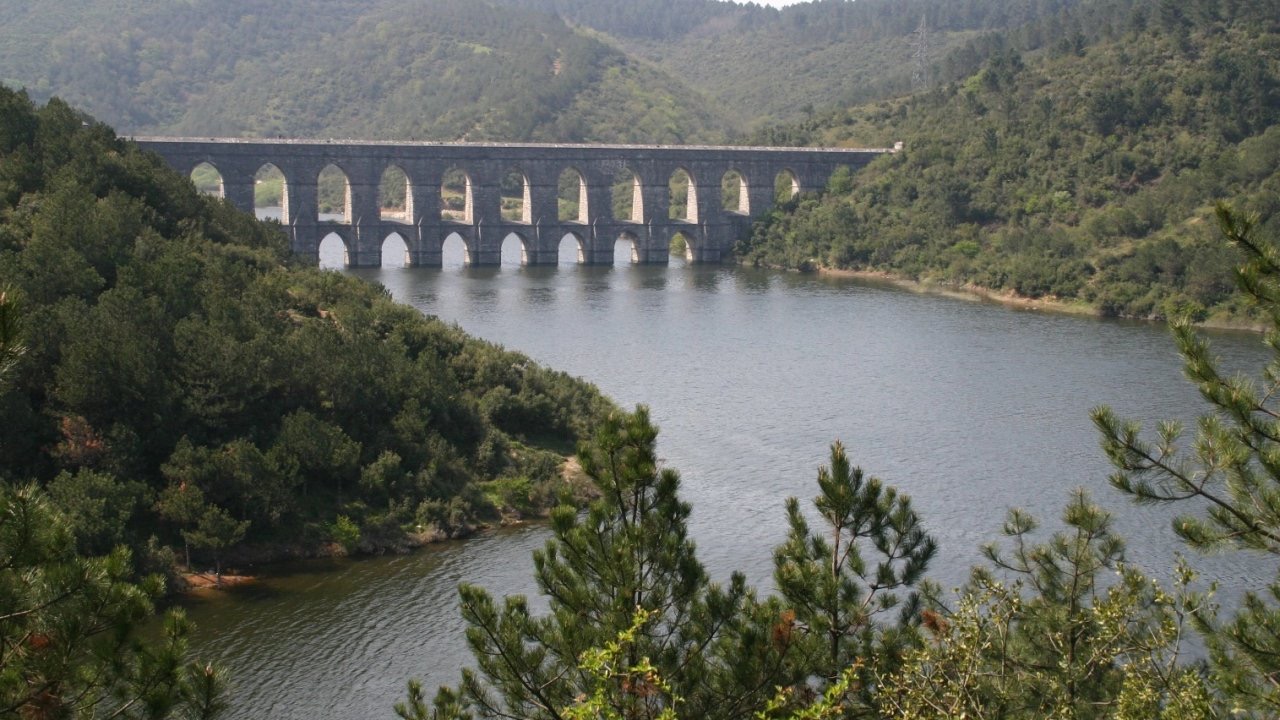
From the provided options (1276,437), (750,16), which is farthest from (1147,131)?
(750,16)

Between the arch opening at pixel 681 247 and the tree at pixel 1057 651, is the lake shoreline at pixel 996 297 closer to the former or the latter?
the arch opening at pixel 681 247

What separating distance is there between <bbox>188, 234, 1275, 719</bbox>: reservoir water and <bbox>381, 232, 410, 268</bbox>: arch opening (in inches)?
227

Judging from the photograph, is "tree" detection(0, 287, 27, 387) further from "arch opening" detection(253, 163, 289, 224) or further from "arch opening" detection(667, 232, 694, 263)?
"arch opening" detection(253, 163, 289, 224)

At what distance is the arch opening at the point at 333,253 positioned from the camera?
232 ft

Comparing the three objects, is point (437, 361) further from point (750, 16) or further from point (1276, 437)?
point (750, 16)

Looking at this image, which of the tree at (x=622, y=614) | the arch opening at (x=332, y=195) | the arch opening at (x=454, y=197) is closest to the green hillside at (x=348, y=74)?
the arch opening at (x=332, y=195)

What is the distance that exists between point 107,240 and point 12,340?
2564 cm

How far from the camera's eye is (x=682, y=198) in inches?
3492

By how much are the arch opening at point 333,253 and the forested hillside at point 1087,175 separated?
21.3 m

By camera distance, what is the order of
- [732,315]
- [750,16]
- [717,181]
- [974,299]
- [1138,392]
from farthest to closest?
[750,16] < [717,181] < [974,299] < [732,315] < [1138,392]

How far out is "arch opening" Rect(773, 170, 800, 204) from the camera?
78.7 metres

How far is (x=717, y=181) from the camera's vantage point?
253 ft

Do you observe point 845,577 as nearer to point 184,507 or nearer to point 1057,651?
point 1057,651

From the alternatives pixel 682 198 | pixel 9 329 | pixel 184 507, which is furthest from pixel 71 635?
pixel 682 198
